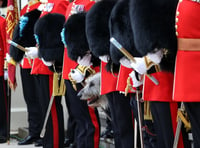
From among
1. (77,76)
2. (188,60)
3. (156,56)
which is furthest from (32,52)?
(188,60)

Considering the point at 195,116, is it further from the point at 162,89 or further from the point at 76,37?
the point at 76,37

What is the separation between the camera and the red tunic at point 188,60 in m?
2.63

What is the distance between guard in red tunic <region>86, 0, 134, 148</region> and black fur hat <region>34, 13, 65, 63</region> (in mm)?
773

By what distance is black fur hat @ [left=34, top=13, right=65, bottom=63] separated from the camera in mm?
4398

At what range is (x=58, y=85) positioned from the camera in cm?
459

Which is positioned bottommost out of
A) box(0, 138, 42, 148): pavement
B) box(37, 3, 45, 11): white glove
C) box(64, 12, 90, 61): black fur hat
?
box(0, 138, 42, 148): pavement

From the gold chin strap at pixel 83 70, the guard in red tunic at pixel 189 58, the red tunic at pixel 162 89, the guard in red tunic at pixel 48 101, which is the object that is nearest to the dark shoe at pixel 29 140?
the guard in red tunic at pixel 48 101

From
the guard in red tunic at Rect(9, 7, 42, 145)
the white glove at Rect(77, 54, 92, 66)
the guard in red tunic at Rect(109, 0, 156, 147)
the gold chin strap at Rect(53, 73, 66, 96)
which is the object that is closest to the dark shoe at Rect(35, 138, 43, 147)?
the guard in red tunic at Rect(9, 7, 42, 145)

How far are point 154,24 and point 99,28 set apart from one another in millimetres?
848

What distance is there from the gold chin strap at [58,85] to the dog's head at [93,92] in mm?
562

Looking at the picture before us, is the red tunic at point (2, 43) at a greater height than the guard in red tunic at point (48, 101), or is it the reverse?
the red tunic at point (2, 43)

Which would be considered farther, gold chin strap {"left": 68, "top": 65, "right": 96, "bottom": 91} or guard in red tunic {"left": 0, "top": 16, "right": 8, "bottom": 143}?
guard in red tunic {"left": 0, "top": 16, "right": 8, "bottom": 143}

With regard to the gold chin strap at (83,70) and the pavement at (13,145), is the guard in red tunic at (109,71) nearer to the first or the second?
the gold chin strap at (83,70)

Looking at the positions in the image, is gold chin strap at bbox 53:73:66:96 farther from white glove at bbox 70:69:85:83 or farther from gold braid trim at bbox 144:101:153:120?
gold braid trim at bbox 144:101:153:120
